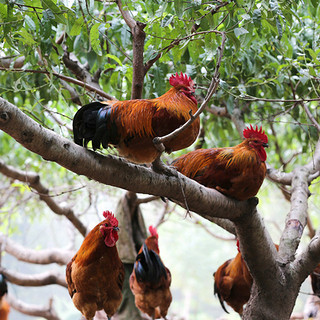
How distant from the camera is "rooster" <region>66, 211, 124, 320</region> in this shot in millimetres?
1870

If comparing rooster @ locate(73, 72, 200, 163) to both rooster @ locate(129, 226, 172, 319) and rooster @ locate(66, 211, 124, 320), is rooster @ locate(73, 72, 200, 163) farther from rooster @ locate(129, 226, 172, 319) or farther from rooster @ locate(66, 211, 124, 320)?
rooster @ locate(129, 226, 172, 319)

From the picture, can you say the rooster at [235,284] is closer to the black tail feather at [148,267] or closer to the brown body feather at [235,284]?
the brown body feather at [235,284]

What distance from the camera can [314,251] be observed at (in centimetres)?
175

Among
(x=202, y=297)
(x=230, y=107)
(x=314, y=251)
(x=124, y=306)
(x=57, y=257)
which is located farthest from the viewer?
(x=202, y=297)

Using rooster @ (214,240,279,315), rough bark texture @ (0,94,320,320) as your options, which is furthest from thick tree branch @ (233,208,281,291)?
rooster @ (214,240,279,315)

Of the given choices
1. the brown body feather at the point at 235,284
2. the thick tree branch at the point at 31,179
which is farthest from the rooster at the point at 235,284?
the thick tree branch at the point at 31,179

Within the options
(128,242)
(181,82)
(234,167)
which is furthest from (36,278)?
(181,82)

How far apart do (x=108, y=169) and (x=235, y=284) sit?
136 cm

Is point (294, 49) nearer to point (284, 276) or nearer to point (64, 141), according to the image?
point (284, 276)

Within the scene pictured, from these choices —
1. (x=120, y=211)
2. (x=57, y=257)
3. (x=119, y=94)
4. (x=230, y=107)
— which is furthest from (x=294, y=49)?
(x=57, y=257)

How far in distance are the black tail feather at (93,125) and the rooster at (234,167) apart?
0.52 meters

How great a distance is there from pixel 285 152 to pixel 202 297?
15.5 ft

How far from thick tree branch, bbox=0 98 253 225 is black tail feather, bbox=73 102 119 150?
3.3 inches

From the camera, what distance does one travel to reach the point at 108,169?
4.17 ft
